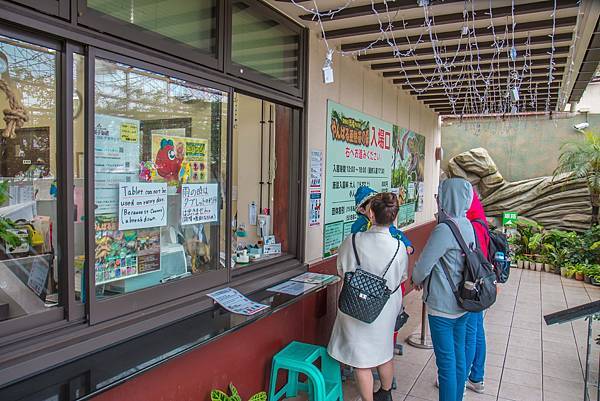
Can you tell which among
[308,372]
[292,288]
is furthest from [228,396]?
[292,288]

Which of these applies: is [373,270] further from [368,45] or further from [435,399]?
[368,45]

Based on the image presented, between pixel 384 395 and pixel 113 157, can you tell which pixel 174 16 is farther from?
pixel 384 395

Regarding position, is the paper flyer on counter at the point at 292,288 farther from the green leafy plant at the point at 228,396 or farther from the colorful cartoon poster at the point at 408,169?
the colorful cartoon poster at the point at 408,169

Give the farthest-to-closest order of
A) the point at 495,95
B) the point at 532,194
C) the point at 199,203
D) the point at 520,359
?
the point at 532,194 < the point at 495,95 < the point at 520,359 < the point at 199,203

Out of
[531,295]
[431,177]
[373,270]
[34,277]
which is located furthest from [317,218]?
[431,177]

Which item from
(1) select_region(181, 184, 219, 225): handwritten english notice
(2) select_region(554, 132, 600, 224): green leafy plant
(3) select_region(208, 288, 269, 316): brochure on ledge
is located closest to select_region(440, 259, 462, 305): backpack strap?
(3) select_region(208, 288, 269, 316): brochure on ledge

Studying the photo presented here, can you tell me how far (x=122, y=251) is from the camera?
207 cm

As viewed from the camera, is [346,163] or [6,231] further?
[346,163]

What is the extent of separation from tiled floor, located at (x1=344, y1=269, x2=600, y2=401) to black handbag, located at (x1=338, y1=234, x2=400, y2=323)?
1.02 metres

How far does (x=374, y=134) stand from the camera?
4.80 meters

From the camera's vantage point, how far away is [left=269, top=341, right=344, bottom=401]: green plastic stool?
253 centimetres

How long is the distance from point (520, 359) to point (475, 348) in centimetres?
113

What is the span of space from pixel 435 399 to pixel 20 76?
10.5ft

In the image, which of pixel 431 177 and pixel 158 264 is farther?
pixel 431 177
